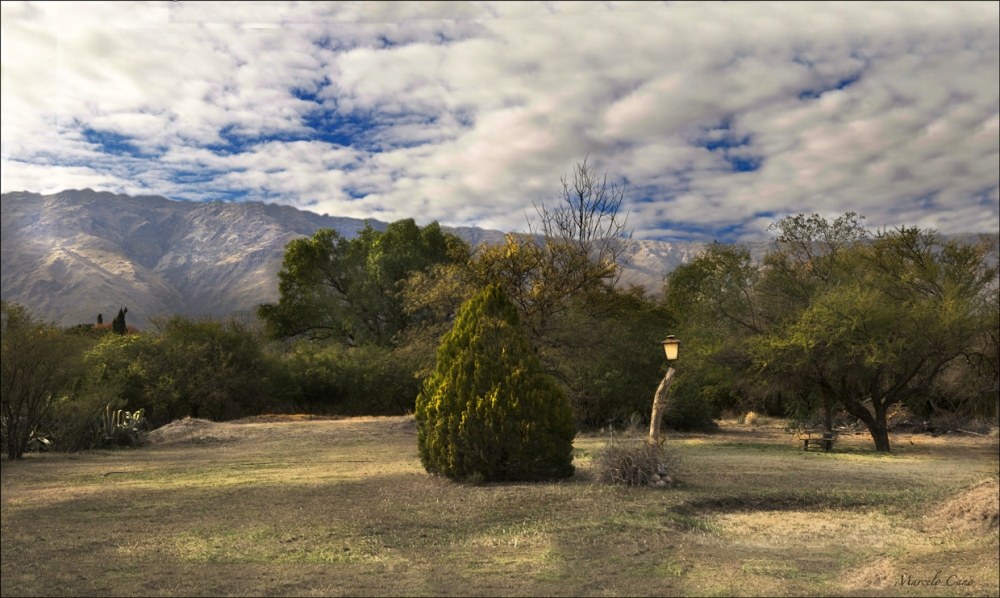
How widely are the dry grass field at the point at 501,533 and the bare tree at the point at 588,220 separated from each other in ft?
27.2

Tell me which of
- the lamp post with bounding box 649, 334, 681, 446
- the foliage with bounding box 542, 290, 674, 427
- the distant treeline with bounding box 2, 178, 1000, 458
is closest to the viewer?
the lamp post with bounding box 649, 334, 681, 446

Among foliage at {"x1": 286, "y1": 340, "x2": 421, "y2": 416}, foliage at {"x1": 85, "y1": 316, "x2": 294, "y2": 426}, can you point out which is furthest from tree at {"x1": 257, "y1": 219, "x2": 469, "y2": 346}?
foliage at {"x1": 85, "y1": 316, "x2": 294, "y2": 426}

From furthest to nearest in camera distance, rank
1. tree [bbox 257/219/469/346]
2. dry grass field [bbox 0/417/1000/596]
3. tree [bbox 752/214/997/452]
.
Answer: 1. tree [bbox 257/219/469/346]
2. tree [bbox 752/214/997/452]
3. dry grass field [bbox 0/417/1000/596]

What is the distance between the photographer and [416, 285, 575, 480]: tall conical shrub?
7.84 meters

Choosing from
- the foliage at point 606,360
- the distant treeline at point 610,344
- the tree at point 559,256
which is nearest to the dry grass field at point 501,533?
the distant treeline at point 610,344

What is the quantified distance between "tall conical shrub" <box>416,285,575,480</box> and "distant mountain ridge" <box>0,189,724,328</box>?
9.40 ft

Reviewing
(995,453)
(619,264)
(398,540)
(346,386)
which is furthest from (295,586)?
(346,386)

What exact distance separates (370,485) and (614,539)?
3.92 m

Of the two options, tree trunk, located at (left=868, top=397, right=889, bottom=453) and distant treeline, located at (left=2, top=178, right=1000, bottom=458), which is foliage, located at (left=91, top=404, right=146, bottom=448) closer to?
distant treeline, located at (left=2, top=178, right=1000, bottom=458)

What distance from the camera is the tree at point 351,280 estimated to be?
30.2 meters

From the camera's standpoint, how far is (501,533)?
549cm

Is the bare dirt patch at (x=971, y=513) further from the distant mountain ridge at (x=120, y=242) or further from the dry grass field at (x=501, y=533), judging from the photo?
the distant mountain ridge at (x=120, y=242)

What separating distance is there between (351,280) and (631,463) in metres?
26.6

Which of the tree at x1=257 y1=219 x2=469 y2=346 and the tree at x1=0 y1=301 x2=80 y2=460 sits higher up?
the tree at x1=257 y1=219 x2=469 y2=346
